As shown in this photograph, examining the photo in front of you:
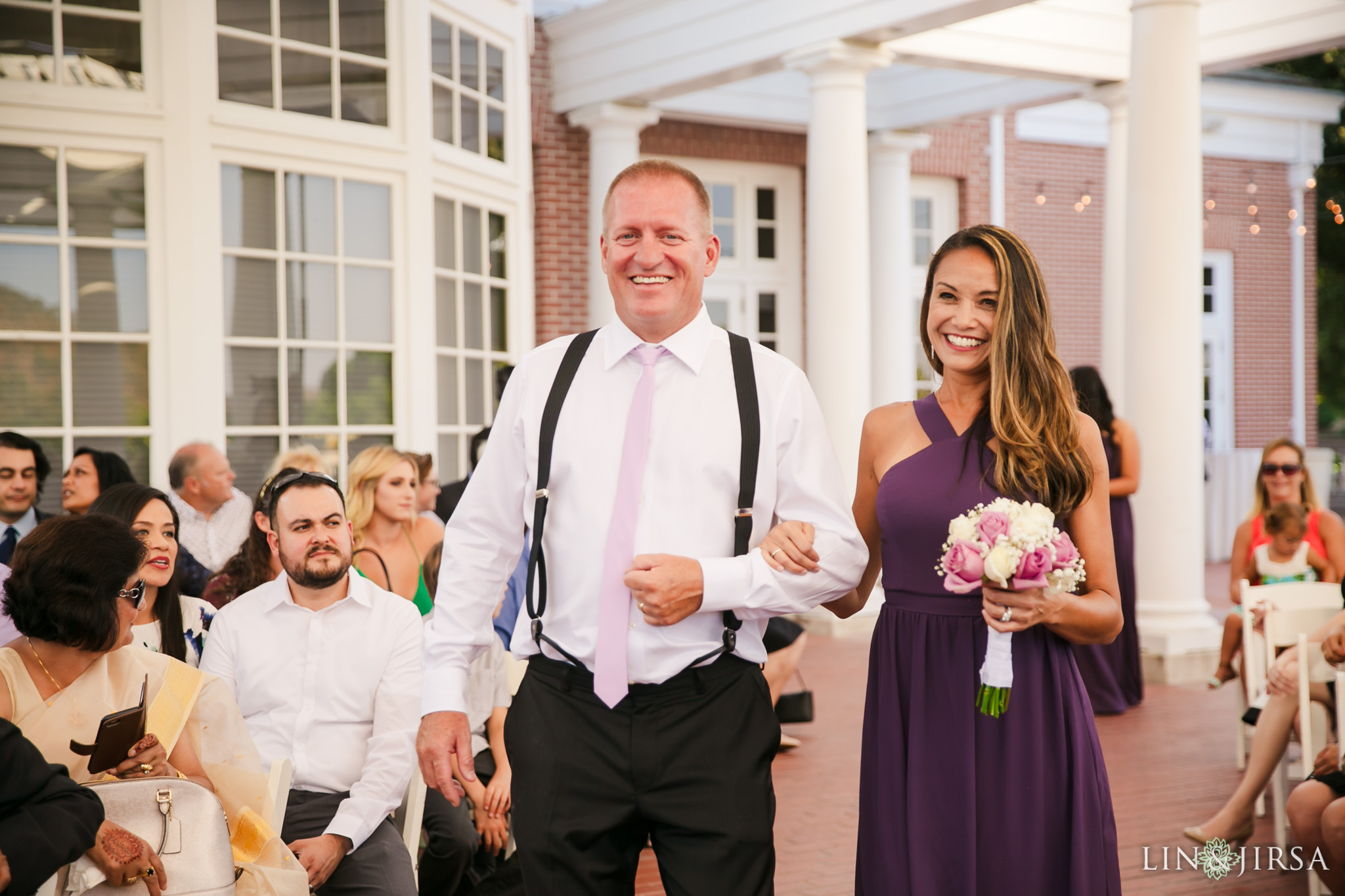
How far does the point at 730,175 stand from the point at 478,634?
1106 cm

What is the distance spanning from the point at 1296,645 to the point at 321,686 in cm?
360

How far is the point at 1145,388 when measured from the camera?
779 centimetres

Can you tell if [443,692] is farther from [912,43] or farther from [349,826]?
[912,43]

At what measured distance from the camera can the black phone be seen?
269 cm

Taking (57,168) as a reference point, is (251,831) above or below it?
below

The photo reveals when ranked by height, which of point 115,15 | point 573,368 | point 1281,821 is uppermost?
point 115,15

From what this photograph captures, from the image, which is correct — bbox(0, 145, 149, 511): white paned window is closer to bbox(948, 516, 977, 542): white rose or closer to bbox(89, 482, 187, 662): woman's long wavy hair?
bbox(89, 482, 187, 662): woman's long wavy hair

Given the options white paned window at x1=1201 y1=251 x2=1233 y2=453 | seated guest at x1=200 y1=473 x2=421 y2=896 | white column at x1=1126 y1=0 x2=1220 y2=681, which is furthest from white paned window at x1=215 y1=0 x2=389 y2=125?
white paned window at x1=1201 y1=251 x2=1233 y2=453

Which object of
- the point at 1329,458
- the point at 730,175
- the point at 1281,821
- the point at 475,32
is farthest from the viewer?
the point at 1329,458

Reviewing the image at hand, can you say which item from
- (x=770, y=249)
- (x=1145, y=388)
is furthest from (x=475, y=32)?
(x=770, y=249)

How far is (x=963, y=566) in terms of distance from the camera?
2350mm

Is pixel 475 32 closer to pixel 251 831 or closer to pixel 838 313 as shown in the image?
pixel 838 313

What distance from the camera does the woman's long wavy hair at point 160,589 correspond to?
12.6 feet

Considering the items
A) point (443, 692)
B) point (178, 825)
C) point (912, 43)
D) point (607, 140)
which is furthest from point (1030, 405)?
point (607, 140)
